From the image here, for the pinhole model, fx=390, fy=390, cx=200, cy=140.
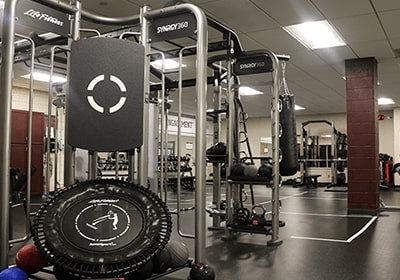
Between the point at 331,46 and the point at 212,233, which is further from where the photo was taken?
the point at 331,46

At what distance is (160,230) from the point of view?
2.37m

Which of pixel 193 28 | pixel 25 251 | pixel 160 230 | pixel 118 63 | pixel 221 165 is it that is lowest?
pixel 25 251

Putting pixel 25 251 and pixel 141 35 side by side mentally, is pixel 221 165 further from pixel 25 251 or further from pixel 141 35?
pixel 25 251

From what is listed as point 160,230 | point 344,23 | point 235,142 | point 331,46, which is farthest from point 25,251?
point 331,46

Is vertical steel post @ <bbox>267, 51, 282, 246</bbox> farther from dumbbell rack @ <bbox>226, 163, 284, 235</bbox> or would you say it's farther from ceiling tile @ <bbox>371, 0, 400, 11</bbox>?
ceiling tile @ <bbox>371, 0, 400, 11</bbox>

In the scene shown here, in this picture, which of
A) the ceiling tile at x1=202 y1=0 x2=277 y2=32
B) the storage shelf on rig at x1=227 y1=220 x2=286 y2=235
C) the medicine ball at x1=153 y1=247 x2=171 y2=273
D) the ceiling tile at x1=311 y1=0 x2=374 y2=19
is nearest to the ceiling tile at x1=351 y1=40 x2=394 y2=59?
the ceiling tile at x1=311 y1=0 x2=374 y2=19

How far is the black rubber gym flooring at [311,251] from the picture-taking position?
10.1 ft

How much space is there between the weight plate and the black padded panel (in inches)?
11.8

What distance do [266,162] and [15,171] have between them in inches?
121

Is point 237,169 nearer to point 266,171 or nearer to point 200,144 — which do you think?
point 266,171

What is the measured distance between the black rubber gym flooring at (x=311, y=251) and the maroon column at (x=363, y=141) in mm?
450

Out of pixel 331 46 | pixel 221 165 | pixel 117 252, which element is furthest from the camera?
pixel 331 46

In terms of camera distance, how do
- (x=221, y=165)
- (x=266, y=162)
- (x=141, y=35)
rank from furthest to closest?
1. (x=221, y=165)
2. (x=266, y=162)
3. (x=141, y=35)

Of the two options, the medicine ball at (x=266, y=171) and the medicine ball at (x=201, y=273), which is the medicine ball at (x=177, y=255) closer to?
the medicine ball at (x=201, y=273)
